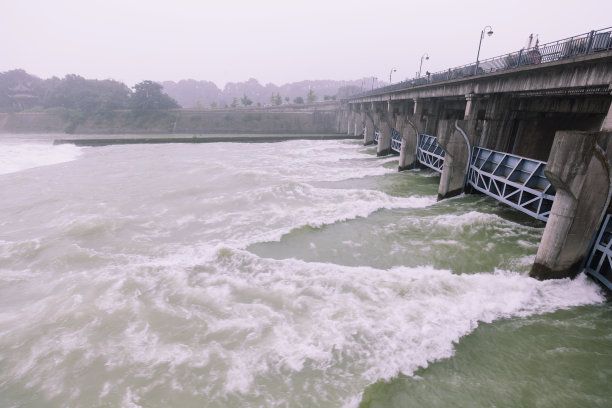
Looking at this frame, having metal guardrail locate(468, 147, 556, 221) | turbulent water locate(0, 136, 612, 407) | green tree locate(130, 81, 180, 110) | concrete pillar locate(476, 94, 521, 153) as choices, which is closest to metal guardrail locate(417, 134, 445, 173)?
concrete pillar locate(476, 94, 521, 153)

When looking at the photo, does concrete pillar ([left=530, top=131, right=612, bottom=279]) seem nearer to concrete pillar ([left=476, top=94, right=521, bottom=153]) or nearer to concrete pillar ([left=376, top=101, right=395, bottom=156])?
concrete pillar ([left=476, top=94, right=521, bottom=153])

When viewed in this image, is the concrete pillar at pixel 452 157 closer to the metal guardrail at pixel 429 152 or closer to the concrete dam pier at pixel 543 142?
the concrete dam pier at pixel 543 142

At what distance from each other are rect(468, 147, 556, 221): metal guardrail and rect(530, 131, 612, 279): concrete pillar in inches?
98.5

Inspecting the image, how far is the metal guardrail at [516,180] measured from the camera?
464 inches

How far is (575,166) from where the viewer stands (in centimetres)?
800

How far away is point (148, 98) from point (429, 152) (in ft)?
286

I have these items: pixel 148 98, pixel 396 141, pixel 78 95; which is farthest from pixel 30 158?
pixel 78 95

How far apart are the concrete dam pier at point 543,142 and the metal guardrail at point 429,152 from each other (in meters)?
0.12

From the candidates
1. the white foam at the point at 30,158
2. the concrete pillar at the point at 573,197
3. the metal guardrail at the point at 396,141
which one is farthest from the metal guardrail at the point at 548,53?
the white foam at the point at 30,158

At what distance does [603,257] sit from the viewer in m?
8.72

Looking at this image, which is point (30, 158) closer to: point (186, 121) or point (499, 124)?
point (186, 121)

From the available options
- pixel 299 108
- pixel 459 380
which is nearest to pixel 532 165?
pixel 459 380

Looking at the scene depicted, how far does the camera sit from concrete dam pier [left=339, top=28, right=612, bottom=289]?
8.27 metres

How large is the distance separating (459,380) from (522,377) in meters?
1.37
